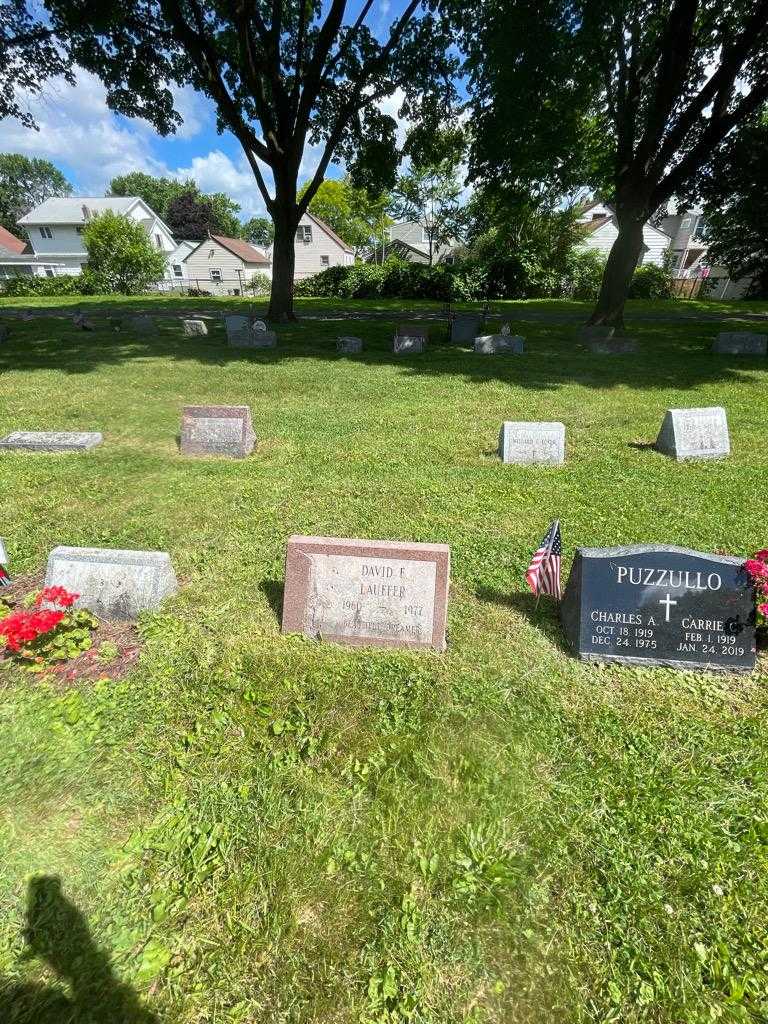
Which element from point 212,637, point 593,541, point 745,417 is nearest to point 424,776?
point 212,637

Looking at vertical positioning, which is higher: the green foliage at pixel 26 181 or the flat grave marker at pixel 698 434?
the green foliage at pixel 26 181

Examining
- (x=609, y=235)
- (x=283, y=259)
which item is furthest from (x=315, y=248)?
(x=283, y=259)

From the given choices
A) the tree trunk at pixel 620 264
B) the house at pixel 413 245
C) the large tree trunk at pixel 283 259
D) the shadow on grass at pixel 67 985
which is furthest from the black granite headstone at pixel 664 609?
the house at pixel 413 245

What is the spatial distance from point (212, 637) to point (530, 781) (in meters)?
2.61

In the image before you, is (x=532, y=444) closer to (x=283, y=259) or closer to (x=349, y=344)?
(x=349, y=344)

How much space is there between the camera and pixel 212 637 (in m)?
3.97

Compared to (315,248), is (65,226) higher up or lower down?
higher up

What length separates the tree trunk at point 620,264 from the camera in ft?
52.6

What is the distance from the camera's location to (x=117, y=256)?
128 ft

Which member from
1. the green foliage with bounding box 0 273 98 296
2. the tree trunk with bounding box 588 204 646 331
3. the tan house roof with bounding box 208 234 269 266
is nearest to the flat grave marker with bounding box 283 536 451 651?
the tree trunk with bounding box 588 204 646 331

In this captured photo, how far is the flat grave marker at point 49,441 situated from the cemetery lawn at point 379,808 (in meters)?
2.16

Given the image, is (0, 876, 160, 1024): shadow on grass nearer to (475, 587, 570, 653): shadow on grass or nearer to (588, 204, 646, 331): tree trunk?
(475, 587, 570, 653): shadow on grass

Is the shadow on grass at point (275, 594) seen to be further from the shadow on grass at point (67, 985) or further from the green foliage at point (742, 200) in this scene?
the green foliage at point (742, 200)

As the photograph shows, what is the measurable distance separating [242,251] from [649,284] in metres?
43.3
